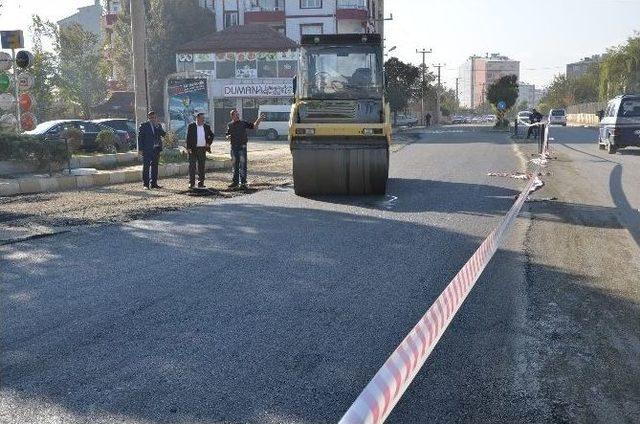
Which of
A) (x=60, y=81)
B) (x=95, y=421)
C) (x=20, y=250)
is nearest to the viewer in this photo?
(x=95, y=421)

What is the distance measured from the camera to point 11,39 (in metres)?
19.1

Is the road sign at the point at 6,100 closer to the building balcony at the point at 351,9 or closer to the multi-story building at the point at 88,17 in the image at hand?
the building balcony at the point at 351,9

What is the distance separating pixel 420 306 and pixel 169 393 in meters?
2.61

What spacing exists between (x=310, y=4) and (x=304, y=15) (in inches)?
45.3

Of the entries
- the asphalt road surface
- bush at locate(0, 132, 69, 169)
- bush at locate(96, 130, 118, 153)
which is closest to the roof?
bush at locate(96, 130, 118, 153)

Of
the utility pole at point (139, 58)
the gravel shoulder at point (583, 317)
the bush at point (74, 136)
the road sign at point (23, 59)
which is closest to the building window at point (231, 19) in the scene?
the bush at point (74, 136)

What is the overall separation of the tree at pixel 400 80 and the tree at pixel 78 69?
28.6m

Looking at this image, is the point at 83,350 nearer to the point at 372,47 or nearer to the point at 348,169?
the point at 348,169

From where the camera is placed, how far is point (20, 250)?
29.4ft

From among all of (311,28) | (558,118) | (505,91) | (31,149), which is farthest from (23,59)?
(558,118)

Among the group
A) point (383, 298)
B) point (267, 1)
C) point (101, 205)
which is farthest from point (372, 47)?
point (267, 1)

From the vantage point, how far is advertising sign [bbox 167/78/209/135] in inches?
1204

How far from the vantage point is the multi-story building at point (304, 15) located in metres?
64.5

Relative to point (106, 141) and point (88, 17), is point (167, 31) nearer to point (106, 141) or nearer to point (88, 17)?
point (106, 141)
